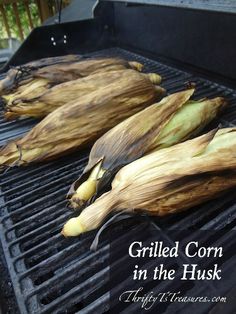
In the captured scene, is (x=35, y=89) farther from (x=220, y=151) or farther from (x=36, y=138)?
(x=220, y=151)

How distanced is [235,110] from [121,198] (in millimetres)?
1160

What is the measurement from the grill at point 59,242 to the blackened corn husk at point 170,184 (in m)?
0.08

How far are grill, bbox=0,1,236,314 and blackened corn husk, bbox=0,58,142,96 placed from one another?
2.86 ft

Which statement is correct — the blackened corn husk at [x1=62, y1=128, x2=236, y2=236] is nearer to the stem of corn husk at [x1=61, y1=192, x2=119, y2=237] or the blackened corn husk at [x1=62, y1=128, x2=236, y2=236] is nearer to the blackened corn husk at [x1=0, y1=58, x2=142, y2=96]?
the stem of corn husk at [x1=61, y1=192, x2=119, y2=237]

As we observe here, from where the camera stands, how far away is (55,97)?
2.25 meters

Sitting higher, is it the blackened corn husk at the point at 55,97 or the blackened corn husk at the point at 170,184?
the blackened corn husk at the point at 55,97

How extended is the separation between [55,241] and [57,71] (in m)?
1.52

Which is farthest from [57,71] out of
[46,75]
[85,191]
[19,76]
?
[85,191]

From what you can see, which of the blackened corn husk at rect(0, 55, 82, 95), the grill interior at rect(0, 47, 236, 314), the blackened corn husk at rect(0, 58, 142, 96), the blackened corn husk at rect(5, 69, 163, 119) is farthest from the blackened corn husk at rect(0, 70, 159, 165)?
the blackened corn husk at rect(0, 55, 82, 95)

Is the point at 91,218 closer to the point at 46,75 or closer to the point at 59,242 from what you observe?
the point at 59,242

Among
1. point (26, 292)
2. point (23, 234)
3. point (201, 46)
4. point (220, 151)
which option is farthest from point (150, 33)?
point (26, 292)

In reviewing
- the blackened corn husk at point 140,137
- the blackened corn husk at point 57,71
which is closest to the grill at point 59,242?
the blackened corn husk at point 140,137

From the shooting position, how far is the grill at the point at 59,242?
1.18m

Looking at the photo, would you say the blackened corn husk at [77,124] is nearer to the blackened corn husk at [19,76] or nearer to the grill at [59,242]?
the grill at [59,242]
